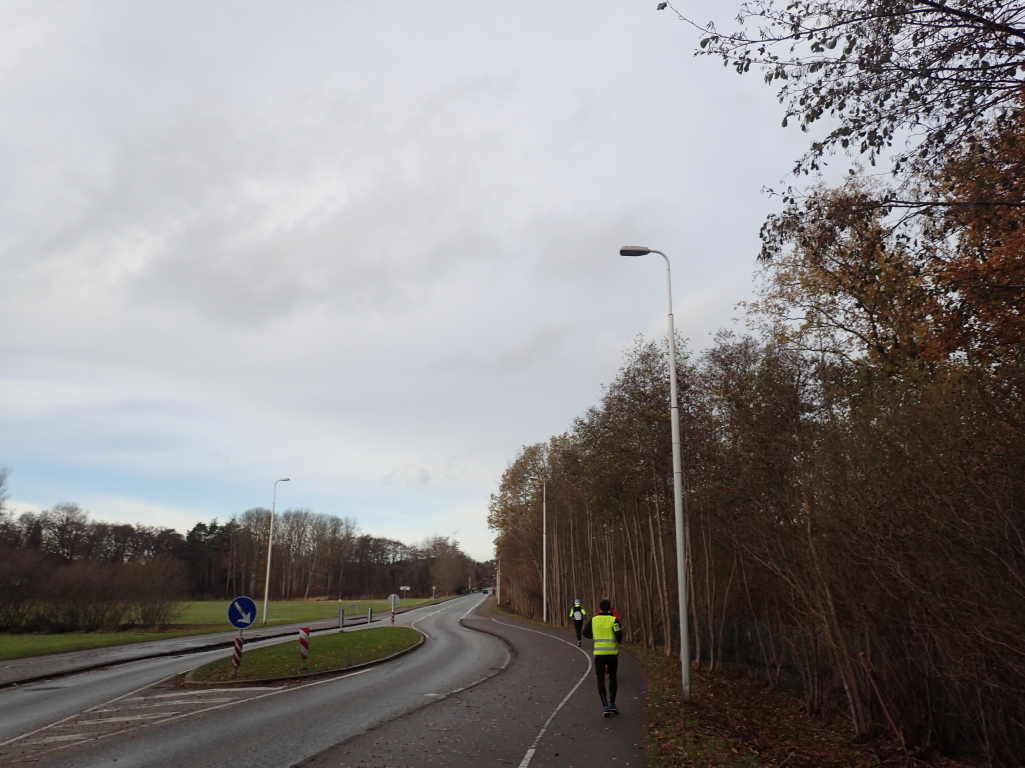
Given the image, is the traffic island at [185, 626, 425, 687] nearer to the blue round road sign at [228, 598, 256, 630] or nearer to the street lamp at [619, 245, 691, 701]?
the blue round road sign at [228, 598, 256, 630]

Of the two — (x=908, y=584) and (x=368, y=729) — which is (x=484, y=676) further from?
(x=908, y=584)

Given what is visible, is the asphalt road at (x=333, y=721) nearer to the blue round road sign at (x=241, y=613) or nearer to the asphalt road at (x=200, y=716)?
the asphalt road at (x=200, y=716)

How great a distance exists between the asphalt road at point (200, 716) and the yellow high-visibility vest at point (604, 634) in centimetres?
364

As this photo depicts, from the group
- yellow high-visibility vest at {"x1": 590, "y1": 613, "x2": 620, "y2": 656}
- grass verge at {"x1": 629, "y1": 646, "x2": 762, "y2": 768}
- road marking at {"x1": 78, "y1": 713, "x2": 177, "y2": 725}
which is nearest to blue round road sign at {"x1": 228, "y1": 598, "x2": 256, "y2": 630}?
road marking at {"x1": 78, "y1": 713, "x2": 177, "y2": 725}

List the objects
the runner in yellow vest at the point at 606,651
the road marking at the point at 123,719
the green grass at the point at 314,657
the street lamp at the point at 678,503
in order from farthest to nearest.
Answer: the green grass at the point at 314,657, the street lamp at the point at 678,503, the runner in yellow vest at the point at 606,651, the road marking at the point at 123,719

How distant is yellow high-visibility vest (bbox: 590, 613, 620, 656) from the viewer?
1170 centimetres

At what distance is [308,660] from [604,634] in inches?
452

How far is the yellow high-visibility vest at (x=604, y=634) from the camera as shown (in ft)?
38.4

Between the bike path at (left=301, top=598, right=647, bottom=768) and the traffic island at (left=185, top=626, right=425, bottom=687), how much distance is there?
15.9 feet

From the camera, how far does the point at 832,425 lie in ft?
37.9

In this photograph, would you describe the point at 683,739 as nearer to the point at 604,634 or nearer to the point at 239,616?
the point at 604,634

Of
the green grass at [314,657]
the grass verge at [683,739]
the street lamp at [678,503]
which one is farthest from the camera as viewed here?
the green grass at [314,657]

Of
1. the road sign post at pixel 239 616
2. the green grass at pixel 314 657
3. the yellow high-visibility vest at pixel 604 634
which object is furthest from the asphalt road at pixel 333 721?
the road sign post at pixel 239 616

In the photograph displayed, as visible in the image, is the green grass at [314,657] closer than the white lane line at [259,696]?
No
